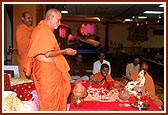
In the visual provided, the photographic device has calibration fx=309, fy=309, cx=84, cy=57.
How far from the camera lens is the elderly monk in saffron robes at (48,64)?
2623 millimetres

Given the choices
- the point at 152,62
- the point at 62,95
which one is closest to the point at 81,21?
the point at 152,62

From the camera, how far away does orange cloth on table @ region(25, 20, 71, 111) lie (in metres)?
2.63

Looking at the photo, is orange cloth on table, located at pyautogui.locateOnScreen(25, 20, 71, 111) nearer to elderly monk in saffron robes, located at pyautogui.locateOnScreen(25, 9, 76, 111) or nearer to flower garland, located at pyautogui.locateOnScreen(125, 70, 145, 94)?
elderly monk in saffron robes, located at pyautogui.locateOnScreen(25, 9, 76, 111)

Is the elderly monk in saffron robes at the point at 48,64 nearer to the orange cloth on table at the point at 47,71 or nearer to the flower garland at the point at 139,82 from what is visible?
the orange cloth on table at the point at 47,71

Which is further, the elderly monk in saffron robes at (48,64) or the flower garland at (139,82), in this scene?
the elderly monk in saffron robes at (48,64)

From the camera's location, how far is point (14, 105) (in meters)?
2.10

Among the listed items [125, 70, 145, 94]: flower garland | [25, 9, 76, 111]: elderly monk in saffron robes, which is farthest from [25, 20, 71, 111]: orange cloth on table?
Result: [125, 70, 145, 94]: flower garland

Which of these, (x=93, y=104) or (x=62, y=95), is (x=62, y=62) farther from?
(x=93, y=104)

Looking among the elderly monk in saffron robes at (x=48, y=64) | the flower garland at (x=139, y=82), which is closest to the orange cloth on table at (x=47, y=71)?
the elderly monk in saffron robes at (x=48, y=64)

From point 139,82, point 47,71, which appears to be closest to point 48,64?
point 47,71

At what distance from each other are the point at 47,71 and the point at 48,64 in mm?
63

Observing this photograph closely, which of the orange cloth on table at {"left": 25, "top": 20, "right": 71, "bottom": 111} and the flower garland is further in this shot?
the orange cloth on table at {"left": 25, "top": 20, "right": 71, "bottom": 111}

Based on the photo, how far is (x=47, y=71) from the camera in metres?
2.66

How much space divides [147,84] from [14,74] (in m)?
1.51
